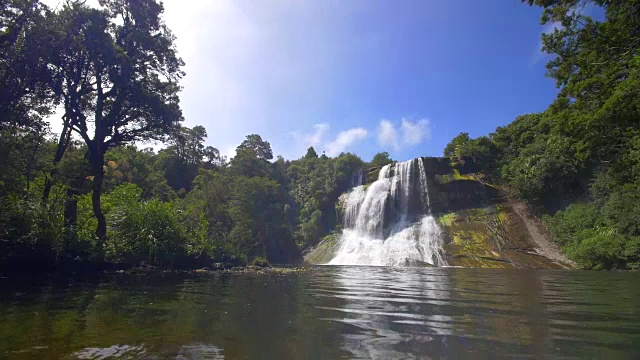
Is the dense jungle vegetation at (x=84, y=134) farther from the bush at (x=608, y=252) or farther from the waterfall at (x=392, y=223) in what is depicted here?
the bush at (x=608, y=252)

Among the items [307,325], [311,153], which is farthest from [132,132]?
[311,153]

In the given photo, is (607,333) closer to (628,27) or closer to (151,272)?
(628,27)

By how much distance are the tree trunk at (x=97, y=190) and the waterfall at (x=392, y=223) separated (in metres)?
20.8

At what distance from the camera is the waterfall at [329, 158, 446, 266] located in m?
32.9

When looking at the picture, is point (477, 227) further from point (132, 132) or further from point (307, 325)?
point (307, 325)

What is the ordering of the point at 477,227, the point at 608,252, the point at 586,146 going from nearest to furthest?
the point at 586,146 < the point at 608,252 < the point at 477,227

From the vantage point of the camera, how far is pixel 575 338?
5.36 m

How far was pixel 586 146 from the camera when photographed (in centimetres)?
1294

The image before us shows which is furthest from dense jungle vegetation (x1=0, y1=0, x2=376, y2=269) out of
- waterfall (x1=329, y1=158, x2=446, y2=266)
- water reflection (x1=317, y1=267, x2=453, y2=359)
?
waterfall (x1=329, y1=158, x2=446, y2=266)

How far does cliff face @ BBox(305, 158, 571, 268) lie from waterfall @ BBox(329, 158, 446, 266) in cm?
98

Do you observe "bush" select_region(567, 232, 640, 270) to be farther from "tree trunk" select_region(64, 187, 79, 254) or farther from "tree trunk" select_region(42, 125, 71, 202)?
"tree trunk" select_region(42, 125, 71, 202)

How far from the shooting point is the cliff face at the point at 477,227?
29.0 meters

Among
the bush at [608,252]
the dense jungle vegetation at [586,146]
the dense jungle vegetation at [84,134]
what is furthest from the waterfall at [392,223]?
the dense jungle vegetation at [84,134]

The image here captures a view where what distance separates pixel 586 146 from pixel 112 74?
61.3ft
